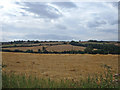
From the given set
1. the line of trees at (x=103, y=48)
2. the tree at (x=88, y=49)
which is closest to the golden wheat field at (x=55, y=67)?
the line of trees at (x=103, y=48)

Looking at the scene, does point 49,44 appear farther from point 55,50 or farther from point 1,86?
point 1,86

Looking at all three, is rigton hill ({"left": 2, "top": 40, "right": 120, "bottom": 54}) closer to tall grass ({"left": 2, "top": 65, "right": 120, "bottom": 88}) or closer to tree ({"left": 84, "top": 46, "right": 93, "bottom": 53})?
tree ({"left": 84, "top": 46, "right": 93, "bottom": 53})

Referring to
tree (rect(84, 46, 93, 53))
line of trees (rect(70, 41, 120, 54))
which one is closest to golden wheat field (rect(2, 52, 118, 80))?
line of trees (rect(70, 41, 120, 54))

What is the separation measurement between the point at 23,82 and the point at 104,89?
9.43 ft

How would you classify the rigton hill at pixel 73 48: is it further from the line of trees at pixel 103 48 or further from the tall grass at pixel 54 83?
the tall grass at pixel 54 83

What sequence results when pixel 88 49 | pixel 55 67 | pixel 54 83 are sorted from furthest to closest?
1. pixel 88 49
2. pixel 55 67
3. pixel 54 83

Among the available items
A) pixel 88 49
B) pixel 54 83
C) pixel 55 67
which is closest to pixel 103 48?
pixel 88 49

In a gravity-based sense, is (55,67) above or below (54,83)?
above

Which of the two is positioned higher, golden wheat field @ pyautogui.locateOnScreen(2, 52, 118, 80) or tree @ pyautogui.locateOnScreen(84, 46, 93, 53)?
tree @ pyautogui.locateOnScreen(84, 46, 93, 53)

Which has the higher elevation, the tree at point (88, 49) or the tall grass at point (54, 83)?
the tree at point (88, 49)

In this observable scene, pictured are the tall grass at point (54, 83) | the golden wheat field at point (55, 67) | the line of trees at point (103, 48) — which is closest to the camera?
the tall grass at point (54, 83)

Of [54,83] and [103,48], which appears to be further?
[103,48]

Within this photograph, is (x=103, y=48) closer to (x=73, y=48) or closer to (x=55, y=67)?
(x=73, y=48)

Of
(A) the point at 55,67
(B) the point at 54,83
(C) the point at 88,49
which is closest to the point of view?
(B) the point at 54,83
